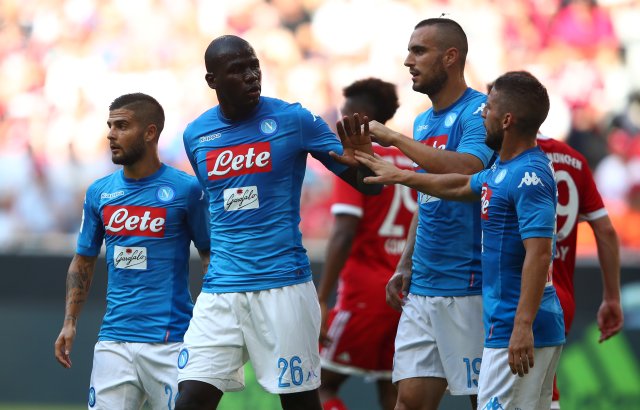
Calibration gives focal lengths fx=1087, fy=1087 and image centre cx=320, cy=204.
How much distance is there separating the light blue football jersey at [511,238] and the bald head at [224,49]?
1360mm

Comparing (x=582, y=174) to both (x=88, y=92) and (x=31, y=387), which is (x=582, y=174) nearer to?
(x=31, y=387)

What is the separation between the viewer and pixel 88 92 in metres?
12.5

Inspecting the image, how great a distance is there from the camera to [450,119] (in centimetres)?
555

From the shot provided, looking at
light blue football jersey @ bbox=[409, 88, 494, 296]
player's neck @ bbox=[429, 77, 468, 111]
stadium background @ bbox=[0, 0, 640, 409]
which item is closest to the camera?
light blue football jersey @ bbox=[409, 88, 494, 296]

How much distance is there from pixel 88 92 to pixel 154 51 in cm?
90

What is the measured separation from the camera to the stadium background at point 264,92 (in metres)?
10.2

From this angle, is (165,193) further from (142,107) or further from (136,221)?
(142,107)

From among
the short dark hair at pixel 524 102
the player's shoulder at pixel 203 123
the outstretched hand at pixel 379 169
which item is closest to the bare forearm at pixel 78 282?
the player's shoulder at pixel 203 123

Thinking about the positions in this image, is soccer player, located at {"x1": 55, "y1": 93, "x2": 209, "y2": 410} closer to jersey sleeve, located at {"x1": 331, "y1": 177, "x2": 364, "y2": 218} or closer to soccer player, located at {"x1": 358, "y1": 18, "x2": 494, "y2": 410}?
soccer player, located at {"x1": 358, "y1": 18, "x2": 494, "y2": 410}

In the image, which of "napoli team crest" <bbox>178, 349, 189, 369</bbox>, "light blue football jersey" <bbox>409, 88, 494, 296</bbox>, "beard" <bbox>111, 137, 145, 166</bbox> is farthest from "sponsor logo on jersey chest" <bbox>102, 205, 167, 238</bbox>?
"light blue football jersey" <bbox>409, 88, 494, 296</bbox>

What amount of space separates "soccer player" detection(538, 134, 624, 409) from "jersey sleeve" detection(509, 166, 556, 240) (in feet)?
4.37

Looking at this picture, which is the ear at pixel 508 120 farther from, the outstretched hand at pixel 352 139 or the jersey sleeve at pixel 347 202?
the jersey sleeve at pixel 347 202

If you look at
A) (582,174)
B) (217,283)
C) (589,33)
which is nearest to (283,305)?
(217,283)

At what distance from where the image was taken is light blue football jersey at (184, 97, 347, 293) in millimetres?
5273
